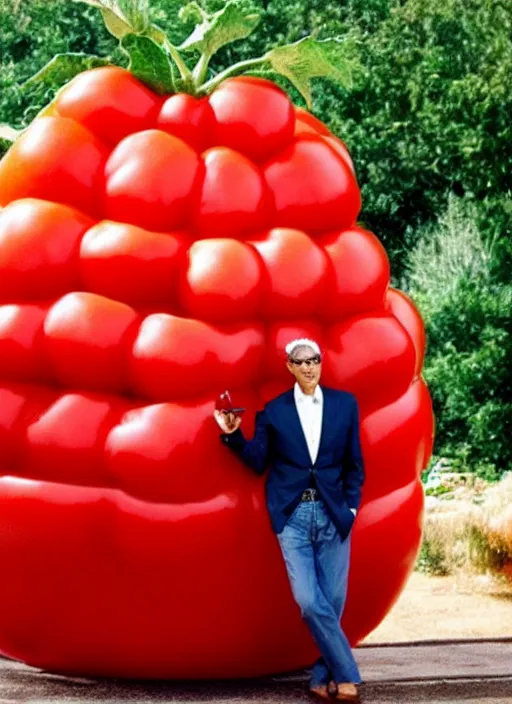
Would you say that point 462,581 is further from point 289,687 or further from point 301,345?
point 301,345

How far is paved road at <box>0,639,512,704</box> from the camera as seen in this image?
3.75 meters

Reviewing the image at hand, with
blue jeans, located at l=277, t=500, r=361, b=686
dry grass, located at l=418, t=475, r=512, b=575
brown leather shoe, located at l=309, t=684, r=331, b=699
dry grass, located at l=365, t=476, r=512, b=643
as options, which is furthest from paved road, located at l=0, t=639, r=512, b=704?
dry grass, located at l=418, t=475, r=512, b=575

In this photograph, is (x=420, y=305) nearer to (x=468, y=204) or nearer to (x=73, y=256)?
(x=468, y=204)

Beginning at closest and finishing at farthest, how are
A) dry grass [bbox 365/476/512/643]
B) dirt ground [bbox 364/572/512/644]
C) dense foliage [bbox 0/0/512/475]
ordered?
dirt ground [bbox 364/572/512/644]
dry grass [bbox 365/476/512/643]
dense foliage [bbox 0/0/512/475]

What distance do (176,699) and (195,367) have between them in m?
0.96

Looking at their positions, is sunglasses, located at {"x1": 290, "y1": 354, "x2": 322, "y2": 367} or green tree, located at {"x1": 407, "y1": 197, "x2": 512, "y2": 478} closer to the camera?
sunglasses, located at {"x1": 290, "y1": 354, "x2": 322, "y2": 367}

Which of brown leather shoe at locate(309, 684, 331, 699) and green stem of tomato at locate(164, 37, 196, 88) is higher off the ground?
green stem of tomato at locate(164, 37, 196, 88)

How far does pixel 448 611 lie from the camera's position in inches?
303

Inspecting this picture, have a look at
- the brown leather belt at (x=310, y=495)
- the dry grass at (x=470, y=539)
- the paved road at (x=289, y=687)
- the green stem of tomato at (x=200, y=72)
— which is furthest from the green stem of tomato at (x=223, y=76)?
the dry grass at (x=470, y=539)

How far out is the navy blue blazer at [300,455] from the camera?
145 inches

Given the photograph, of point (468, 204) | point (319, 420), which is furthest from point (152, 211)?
point (468, 204)

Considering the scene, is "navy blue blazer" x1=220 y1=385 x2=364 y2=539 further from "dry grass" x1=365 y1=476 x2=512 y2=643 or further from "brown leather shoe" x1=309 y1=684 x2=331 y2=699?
"dry grass" x1=365 y1=476 x2=512 y2=643

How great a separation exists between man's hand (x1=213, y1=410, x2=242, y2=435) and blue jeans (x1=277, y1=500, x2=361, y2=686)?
0.30 meters

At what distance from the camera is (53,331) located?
374 cm
